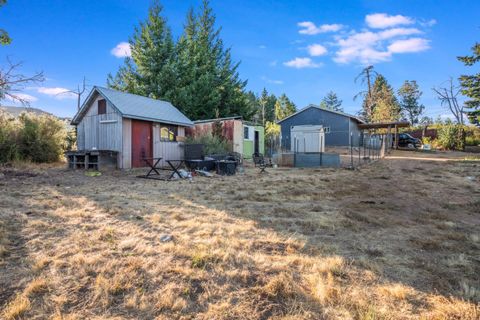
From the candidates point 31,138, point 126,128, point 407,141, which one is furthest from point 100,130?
point 407,141

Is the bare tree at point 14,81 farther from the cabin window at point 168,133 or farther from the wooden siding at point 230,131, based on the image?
the wooden siding at point 230,131

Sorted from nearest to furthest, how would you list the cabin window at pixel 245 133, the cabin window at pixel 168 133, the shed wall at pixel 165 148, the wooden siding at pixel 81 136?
1. the shed wall at pixel 165 148
2. the wooden siding at pixel 81 136
3. the cabin window at pixel 168 133
4. the cabin window at pixel 245 133

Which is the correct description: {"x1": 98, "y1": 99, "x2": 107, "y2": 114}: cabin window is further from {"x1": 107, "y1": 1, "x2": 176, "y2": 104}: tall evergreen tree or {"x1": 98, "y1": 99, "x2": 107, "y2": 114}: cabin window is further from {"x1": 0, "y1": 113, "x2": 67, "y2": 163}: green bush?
{"x1": 107, "y1": 1, "x2": 176, "y2": 104}: tall evergreen tree

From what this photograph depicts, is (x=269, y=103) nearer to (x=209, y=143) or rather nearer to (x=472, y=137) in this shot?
(x=472, y=137)

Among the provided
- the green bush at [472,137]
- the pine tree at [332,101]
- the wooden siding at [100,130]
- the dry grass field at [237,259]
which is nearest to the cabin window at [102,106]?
the wooden siding at [100,130]

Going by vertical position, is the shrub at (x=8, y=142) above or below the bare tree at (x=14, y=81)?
below

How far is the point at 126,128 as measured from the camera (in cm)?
1189

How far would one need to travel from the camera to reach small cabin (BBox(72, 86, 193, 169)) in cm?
1184

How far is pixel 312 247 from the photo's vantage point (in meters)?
3.11

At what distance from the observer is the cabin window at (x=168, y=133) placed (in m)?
13.7

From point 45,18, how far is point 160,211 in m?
12.2

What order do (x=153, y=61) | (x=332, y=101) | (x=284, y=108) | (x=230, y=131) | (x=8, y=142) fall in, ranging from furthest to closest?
(x=332, y=101) < (x=284, y=108) < (x=153, y=61) < (x=230, y=131) < (x=8, y=142)

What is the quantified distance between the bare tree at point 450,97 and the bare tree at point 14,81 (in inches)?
1508

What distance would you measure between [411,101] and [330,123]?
102 feet
